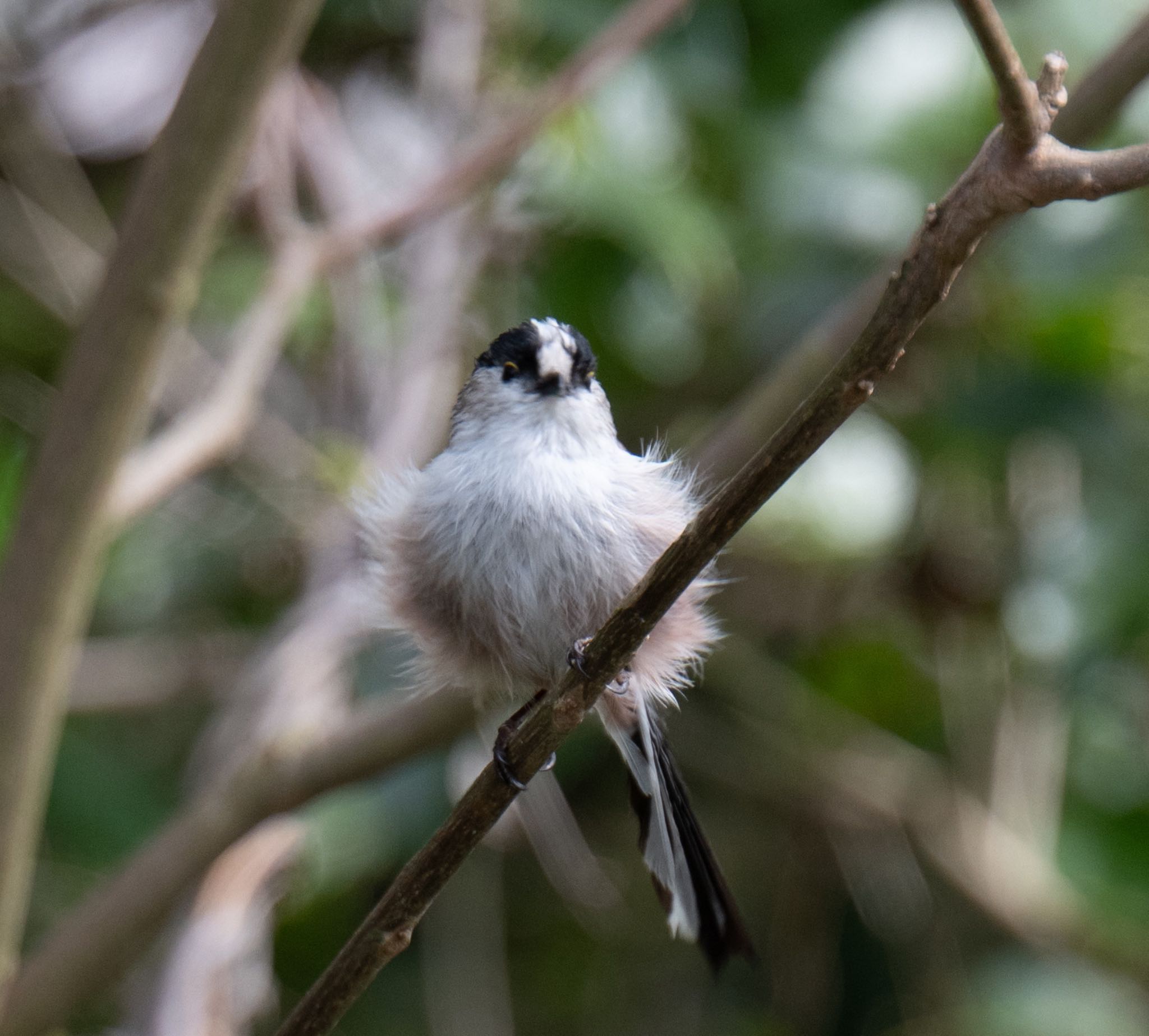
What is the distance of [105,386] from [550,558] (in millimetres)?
752

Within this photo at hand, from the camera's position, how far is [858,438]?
3.48m

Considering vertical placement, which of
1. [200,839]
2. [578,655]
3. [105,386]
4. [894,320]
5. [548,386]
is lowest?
[200,839]

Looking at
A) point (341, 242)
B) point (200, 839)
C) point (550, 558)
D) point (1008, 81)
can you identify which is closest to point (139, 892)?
point (200, 839)

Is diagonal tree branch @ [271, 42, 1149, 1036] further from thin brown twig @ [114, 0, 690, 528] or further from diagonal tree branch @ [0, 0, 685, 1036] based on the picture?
thin brown twig @ [114, 0, 690, 528]

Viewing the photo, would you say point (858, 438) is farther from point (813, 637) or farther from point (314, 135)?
point (314, 135)

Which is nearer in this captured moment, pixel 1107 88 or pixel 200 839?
pixel 1107 88

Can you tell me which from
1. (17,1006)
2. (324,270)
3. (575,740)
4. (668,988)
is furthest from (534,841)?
(324,270)

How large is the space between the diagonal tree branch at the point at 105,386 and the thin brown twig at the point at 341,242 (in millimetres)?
227

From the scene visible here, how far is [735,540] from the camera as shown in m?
3.52

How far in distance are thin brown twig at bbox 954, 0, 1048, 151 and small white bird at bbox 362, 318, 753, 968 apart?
35.6 inches

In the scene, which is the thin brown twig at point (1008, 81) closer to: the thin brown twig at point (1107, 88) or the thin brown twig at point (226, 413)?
the thin brown twig at point (1107, 88)

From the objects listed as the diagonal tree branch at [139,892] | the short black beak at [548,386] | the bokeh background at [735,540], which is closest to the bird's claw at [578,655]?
the short black beak at [548,386]

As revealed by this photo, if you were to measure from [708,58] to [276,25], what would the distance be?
5.84 feet

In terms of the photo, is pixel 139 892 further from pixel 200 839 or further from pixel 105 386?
pixel 105 386
